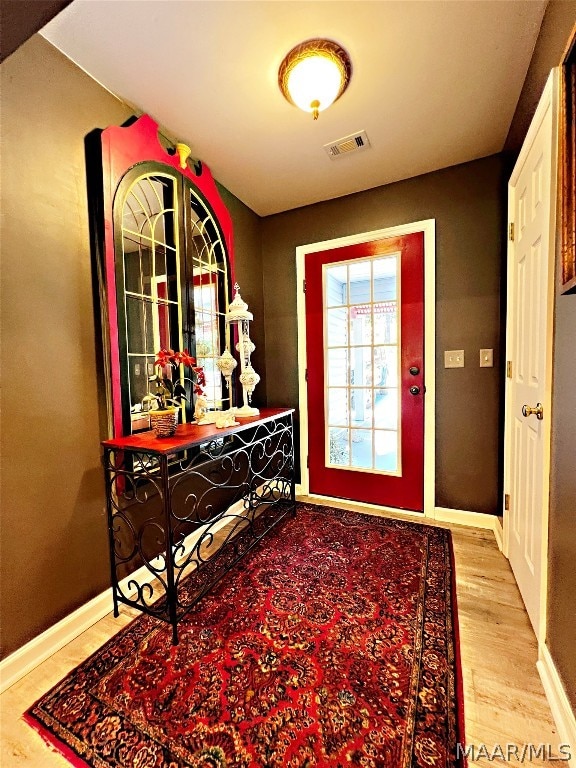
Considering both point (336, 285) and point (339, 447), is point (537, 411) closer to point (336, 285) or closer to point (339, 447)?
point (339, 447)

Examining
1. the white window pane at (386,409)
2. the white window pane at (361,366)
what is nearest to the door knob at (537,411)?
the white window pane at (386,409)

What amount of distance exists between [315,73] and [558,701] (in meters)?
2.55

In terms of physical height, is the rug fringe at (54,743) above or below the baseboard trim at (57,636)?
below

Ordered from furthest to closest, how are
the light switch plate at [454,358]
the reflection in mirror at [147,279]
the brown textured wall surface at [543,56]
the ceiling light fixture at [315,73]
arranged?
1. the light switch plate at [454,358]
2. the reflection in mirror at [147,279]
3. the ceiling light fixture at [315,73]
4. the brown textured wall surface at [543,56]

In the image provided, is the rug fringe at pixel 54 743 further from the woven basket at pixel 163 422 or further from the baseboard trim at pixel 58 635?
the woven basket at pixel 163 422

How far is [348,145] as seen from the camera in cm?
192

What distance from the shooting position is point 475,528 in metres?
2.15

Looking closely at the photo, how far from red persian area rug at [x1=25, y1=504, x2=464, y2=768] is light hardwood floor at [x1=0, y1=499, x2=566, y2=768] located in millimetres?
44

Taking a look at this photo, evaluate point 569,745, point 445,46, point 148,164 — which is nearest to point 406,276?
point 445,46

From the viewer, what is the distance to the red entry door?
234 centimetres

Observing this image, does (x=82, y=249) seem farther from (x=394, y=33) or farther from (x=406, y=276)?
(x=406, y=276)

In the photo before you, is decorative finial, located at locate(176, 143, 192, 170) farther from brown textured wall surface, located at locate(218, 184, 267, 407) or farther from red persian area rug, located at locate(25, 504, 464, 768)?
red persian area rug, located at locate(25, 504, 464, 768)

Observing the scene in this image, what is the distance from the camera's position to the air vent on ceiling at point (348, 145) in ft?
6.08

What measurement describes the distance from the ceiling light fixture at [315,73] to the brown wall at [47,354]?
35.2 inches
